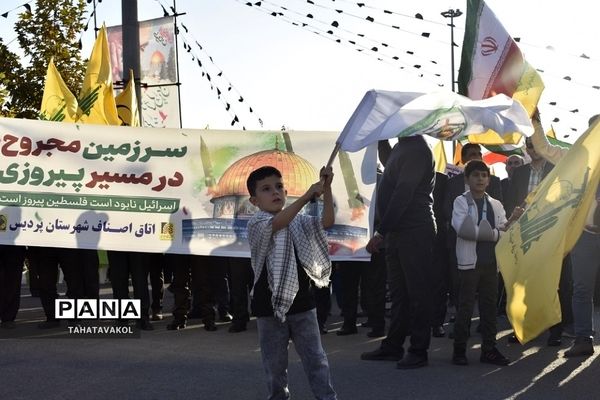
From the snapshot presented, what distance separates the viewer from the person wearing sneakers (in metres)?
7.14

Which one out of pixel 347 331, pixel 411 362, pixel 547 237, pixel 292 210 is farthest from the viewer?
pixel 347 331

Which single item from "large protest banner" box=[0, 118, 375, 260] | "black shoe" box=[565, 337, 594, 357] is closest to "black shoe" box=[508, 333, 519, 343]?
"black shoe" box=[565, 337, 594, 357]

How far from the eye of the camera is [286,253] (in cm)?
484

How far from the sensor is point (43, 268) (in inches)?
377

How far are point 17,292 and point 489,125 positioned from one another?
17.3 ft

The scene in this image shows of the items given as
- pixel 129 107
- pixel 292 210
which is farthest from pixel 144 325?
pixel 292 210

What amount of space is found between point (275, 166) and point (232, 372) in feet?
11.0

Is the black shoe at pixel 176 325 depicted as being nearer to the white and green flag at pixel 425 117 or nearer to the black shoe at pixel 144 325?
the black shoe at pixel 144 325

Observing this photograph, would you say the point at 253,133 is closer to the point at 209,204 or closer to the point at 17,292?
the point at 209,204

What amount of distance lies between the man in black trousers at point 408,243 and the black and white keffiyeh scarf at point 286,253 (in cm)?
222

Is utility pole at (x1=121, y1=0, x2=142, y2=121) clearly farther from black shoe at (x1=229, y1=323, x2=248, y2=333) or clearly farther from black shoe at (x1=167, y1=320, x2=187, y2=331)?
black shoe at (x1=229, y1=323, x2=248, y2=333)

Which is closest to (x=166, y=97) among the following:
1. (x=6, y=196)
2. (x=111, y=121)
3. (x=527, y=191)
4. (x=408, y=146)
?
(x=111, y=121)

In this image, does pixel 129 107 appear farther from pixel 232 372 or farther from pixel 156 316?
pixel 232 372

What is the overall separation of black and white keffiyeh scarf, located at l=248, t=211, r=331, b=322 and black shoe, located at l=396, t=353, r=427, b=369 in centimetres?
217
